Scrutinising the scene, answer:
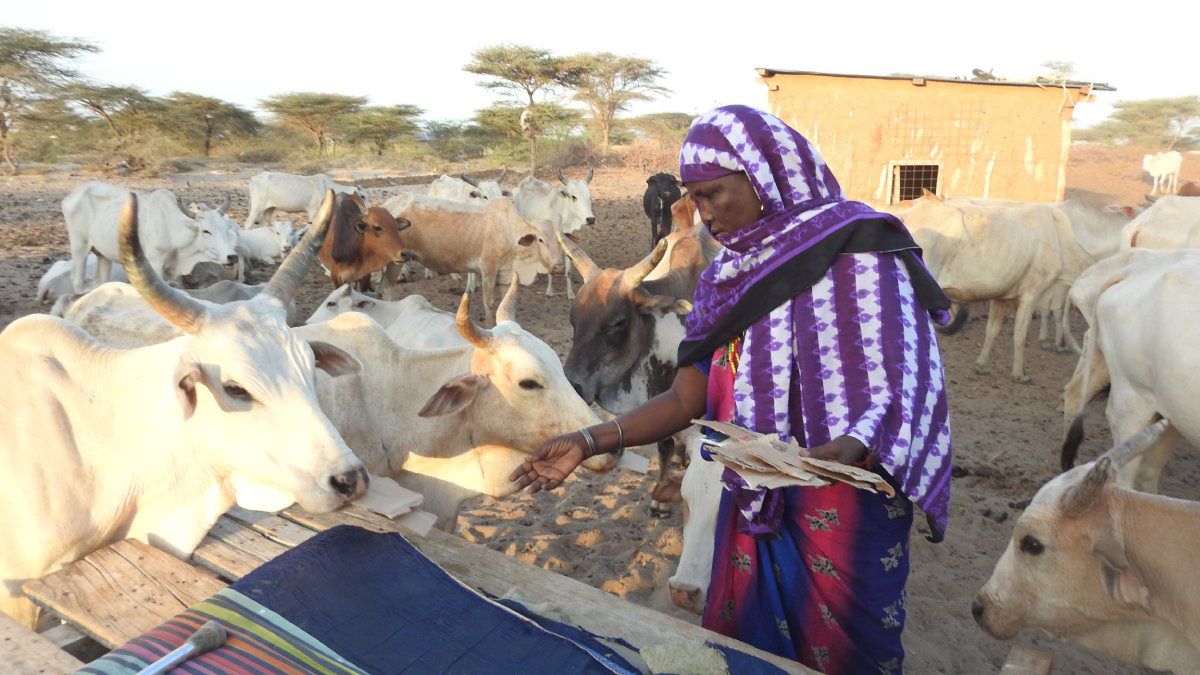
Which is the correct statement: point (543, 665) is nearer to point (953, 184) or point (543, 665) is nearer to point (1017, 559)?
point (1017, 559)

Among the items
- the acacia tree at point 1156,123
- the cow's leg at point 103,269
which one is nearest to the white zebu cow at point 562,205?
the cow's leg at point 103,269

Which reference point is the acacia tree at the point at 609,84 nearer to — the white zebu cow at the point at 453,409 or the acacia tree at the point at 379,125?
the acacia tree at the point at 379,125

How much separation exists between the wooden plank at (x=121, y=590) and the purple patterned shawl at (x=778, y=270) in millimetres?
1431

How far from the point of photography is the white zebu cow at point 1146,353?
4.09 meters

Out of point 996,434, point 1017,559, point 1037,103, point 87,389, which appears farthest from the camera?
point 1037,103

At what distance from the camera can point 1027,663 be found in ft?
6.10

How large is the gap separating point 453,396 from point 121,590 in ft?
4.58

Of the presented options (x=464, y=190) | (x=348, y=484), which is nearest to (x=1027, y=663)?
(x=348, y=484)

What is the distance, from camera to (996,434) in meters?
6.47

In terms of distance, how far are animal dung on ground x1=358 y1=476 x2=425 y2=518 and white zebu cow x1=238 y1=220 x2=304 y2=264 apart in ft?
36.6

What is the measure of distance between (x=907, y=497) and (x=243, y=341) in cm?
167

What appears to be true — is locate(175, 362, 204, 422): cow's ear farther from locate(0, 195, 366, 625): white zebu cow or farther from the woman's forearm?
the woman's forearm

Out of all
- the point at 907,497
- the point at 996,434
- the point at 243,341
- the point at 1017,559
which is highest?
the point at 243,341

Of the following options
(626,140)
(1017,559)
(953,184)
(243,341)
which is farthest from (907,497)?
(626,140)
